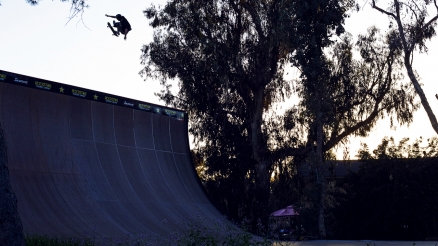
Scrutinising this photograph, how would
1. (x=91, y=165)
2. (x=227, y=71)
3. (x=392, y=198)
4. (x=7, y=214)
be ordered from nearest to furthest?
(x=7, y=214) < (x=91, y=165) < (x=392, y=198) < (x=227, y=71)

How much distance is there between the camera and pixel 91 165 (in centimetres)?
1933

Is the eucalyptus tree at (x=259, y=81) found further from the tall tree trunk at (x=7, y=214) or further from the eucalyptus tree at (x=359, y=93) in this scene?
the tall tree trunk at (x=7, y=214)

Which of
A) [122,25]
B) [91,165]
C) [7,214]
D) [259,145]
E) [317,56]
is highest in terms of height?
[317,56]

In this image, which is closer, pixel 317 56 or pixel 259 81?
pixel 317 56

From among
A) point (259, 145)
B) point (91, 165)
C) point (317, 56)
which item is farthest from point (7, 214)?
point (259, 145)

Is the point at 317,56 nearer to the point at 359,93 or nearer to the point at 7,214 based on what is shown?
the point at 359,93

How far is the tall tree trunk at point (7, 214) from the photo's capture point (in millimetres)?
6941

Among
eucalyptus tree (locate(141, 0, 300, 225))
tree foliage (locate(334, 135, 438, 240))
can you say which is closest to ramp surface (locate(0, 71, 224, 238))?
eucalyptus tree (locate(141, 0, 300, 225))

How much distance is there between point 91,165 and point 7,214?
12.4 metres

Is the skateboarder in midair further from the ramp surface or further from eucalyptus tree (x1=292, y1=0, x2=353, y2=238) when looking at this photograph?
eucalyptus tree (x1=292, y1=0, x2=353, y2=238)

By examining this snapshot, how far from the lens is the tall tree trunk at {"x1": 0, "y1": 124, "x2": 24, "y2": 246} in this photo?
6941mm

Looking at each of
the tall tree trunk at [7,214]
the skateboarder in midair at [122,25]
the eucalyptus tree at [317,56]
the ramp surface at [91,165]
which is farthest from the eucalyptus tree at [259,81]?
the tall tree trunk at [7,214]

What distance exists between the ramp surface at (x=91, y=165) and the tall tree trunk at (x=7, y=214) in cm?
760

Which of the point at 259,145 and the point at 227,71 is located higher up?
the point at 227,71
